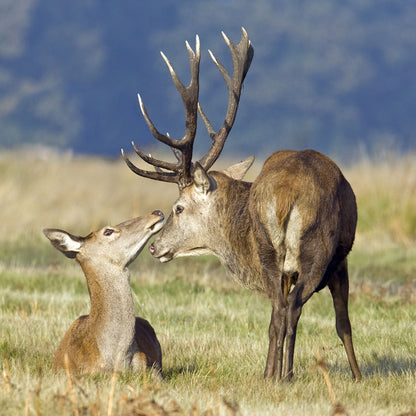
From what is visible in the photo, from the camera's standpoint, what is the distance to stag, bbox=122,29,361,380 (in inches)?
248

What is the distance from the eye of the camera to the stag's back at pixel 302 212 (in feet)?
20.6

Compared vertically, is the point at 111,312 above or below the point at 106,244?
below

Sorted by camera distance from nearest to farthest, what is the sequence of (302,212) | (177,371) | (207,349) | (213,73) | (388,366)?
(302,212)
(177,371)
(388,366)
(207,349)
(213,73)

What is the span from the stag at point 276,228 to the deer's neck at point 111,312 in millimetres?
906

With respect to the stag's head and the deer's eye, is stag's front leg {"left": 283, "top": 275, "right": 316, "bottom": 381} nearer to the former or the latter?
the stag's head

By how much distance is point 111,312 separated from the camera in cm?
675

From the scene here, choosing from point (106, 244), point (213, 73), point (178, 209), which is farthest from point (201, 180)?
point (213, 73)

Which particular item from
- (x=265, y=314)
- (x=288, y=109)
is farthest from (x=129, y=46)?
(x=265, y=314)

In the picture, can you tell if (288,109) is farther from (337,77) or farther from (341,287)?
(341,287)

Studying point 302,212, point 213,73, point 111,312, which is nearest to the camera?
point 302,212

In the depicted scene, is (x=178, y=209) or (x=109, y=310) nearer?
(x=109, y=310)

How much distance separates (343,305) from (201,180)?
4.82ft

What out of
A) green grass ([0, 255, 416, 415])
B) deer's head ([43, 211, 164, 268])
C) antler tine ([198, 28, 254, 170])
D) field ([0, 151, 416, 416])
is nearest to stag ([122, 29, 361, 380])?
antler tine ([198, 28, 254, 170])

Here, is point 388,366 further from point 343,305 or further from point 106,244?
point 106,244
